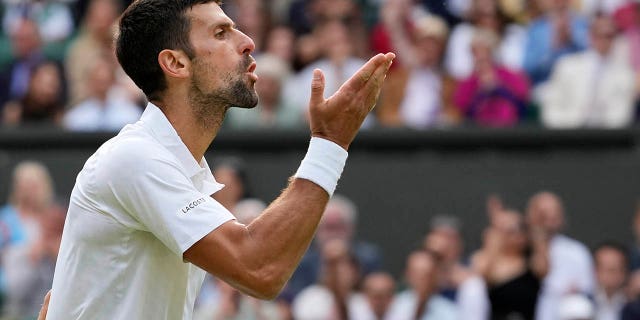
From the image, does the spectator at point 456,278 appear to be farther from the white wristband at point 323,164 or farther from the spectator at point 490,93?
the white wristband at point 323,164

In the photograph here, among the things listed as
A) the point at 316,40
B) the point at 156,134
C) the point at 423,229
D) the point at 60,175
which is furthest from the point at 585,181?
the point at 156,134

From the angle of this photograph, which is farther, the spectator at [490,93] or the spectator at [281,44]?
the spectator at [281,44]

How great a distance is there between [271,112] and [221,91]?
7254mm

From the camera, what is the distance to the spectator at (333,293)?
351 inches

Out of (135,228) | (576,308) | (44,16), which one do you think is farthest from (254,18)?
(135,228)

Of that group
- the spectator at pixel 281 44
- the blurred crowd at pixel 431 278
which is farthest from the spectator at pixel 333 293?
the spectator at pixel 281 44

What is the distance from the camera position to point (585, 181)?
33.9ft

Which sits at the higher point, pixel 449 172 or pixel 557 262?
pixel 449 172

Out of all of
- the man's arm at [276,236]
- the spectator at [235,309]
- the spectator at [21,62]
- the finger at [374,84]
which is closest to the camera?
the man's arm at [276,236]

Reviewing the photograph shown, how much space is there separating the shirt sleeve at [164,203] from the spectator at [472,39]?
755 cm

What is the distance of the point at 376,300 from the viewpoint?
352 inches

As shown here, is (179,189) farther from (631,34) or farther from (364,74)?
(631,34)

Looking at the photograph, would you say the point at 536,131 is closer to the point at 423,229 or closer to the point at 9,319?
the point at 423,229

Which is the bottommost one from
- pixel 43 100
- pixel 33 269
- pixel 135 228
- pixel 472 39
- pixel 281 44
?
pixel 33 269
